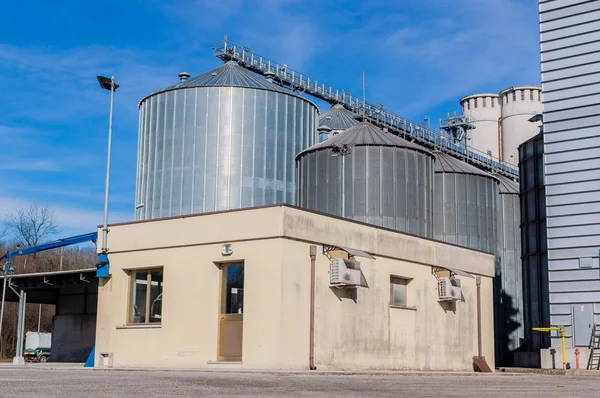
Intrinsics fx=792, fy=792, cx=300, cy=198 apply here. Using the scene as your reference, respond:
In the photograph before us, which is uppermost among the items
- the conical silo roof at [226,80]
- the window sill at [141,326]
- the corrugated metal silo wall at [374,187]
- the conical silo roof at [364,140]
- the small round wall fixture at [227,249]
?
the conical silo roof at [226,80]

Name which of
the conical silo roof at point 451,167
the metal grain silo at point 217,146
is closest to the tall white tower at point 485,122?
the conical silo roof at point 451,167

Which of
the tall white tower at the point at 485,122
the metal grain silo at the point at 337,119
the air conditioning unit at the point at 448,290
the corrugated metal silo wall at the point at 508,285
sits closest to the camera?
the air conditioning unit at the point at 448,290

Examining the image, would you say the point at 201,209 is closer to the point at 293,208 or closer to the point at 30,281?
the point at 30,281

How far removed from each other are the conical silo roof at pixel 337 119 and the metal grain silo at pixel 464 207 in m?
11.1

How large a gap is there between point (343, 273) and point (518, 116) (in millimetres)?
48738

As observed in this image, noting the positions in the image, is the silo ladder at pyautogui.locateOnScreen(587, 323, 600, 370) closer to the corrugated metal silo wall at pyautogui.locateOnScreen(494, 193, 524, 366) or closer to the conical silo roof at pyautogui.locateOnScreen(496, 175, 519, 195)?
the corrugated metal silo wall at pyautogui.locateOnScreen(494, 193, 524, 366)

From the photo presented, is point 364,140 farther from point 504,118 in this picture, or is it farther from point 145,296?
point 504,118

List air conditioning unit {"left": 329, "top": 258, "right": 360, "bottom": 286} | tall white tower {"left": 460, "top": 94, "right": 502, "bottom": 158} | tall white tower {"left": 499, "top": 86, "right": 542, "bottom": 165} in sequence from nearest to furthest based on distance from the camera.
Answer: air conditioning unit {"left": 329, "top": 258, "right": 360, "bottom": 286}, tall white tower {"left": 499, "top": 86, "right": 542, "bottom": 165}, tall white tower {"left": 460, "top": 94, "right": 502, "bottom": 158}

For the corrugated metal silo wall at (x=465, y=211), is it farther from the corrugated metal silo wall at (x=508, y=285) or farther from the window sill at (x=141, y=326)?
the window sill at (x=141, y=326)

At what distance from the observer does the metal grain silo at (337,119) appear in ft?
165

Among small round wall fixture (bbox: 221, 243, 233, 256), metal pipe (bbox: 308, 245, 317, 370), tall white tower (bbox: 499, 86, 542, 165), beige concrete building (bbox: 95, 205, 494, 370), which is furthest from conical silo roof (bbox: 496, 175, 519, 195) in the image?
small round wall fixture (bbox: 221, 243, 233, 256)

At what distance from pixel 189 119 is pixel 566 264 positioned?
19.9 metres

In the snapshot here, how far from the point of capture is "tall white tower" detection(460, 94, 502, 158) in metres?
69.6

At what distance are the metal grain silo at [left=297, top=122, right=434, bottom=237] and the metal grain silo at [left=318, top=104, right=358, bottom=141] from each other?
14112mm
